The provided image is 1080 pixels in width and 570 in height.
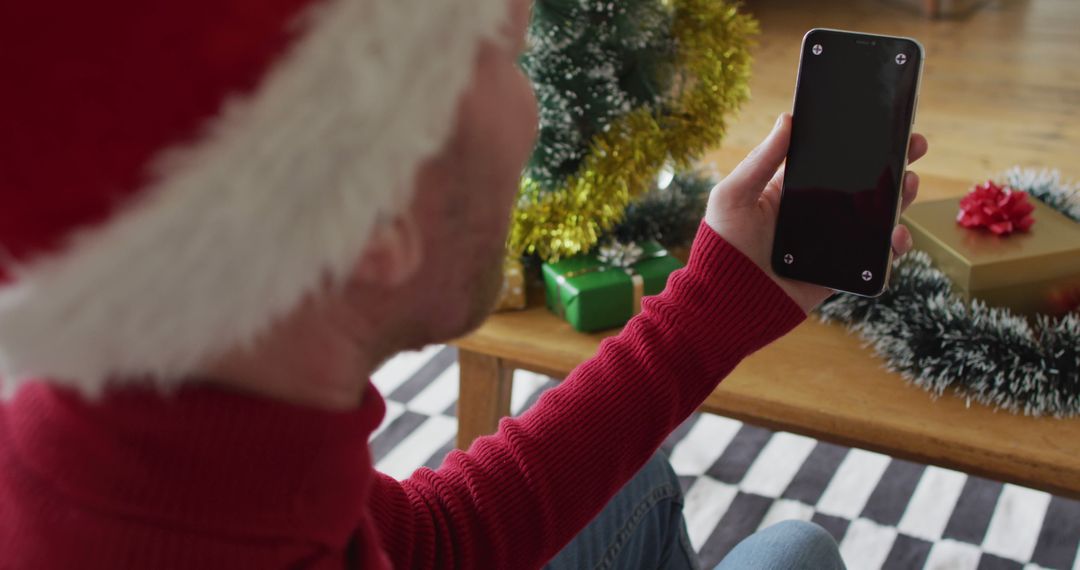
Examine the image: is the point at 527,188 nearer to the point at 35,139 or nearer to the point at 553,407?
the point at 553,407

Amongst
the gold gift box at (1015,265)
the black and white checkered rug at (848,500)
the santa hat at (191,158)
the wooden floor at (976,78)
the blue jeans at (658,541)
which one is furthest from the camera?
the wooden floor at (976,78)

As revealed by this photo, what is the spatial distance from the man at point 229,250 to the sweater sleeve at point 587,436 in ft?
0.49

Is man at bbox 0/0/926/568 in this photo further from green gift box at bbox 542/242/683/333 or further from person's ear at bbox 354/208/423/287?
green gift box at bbox 542/242/683/333

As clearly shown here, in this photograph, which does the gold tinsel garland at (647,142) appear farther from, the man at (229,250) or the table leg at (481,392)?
the man at (229,250)

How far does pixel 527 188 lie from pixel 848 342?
0.35 m

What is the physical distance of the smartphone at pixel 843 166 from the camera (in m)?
0.80

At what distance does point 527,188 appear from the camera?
111 centimetres

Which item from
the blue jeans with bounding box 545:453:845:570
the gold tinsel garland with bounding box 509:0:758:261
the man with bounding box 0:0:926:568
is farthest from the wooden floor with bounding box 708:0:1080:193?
the man with bounding box 0:0:926:568

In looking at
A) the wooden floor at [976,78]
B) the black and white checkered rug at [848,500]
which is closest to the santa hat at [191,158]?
the black and white checkered rug at [848,500]

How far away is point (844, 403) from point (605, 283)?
247 mm

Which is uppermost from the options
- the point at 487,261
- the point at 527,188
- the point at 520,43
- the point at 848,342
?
the point at 520,43

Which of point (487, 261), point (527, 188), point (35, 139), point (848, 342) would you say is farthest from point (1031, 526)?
point (35, 139)

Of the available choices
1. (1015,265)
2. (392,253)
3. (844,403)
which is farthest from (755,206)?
(392,253)

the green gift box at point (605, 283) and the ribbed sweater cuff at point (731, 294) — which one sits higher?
the ribbed sweater cuff at point (731, 294)
